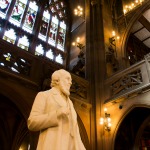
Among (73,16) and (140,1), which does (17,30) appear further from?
(140,1)

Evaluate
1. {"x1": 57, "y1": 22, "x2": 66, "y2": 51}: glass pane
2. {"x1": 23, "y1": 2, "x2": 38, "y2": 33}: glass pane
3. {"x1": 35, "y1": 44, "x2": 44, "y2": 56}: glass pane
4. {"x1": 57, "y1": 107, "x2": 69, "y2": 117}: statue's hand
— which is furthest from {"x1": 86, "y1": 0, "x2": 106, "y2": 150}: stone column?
{"x1": 57, "y1": 107, "x2": 69, "y2": 117}: statue's hand

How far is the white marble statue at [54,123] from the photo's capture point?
1999 mm

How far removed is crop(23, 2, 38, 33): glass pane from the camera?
11.1 m

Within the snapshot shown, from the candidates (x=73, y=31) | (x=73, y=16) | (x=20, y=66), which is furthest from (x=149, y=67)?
(x=73, y=16)

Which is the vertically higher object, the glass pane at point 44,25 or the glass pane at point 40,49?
the glass pane at point 44,25

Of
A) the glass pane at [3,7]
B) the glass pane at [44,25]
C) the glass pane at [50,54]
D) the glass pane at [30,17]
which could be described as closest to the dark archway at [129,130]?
the glass pane at [50,54]

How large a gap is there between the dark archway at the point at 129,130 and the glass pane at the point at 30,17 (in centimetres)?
660

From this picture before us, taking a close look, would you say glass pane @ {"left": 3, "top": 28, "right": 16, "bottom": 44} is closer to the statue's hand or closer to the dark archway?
the dark archway

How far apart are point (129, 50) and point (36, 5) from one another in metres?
5.63

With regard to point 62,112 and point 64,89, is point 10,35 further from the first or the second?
point 62,112

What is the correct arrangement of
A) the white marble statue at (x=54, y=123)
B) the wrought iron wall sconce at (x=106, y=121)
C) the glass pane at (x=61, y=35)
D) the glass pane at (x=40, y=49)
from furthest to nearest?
the glass pane at (x=61, y=35)
the glass pane at (x=40, y=49)
the wrought iron wall sconce at (x=106, y=121)
the white marble statue at (x=54, y=123)

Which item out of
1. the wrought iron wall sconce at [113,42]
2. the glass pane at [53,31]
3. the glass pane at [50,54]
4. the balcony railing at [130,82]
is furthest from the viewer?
the glass pane at [53,31]

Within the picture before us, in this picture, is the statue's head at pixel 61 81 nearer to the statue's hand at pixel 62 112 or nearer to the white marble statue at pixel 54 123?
the white marble statue at pixel 54 123

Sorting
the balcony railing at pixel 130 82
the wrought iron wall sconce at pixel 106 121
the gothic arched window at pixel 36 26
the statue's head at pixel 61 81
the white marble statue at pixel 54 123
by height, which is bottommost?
the white marble statue at pixel 54 123
